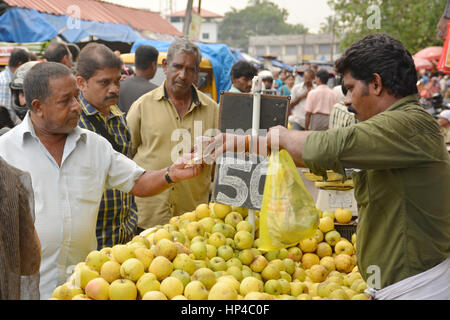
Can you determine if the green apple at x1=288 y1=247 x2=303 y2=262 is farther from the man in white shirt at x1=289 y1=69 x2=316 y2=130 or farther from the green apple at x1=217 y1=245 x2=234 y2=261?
the man in white shirt at x1=289 y1=69 x2=316 y2=130

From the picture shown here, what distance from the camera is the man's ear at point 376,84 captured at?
2.13 meters

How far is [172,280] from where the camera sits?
238cm

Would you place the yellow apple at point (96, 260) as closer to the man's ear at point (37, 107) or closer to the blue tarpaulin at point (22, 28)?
the man's ear at point (37, 107)

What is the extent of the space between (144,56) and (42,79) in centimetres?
376

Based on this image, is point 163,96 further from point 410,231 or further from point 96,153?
point 410,231

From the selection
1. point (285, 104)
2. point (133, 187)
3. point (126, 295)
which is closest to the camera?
point (126, 295)

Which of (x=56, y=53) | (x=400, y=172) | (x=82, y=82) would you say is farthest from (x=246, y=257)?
(x=56, y=53)

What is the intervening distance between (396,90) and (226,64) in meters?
8.25

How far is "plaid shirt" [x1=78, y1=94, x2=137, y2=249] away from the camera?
10.6 ft

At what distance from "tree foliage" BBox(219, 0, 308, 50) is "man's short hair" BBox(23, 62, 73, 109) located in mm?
97001

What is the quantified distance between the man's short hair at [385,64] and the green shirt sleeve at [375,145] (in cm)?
16

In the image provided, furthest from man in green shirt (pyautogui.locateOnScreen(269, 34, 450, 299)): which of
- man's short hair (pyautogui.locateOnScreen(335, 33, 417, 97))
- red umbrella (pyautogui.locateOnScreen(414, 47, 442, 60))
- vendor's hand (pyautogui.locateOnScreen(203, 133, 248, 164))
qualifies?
red umbrella (pyautogui.locateOnScreen(414, 47, 442, 60))

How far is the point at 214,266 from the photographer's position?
2.88 m
